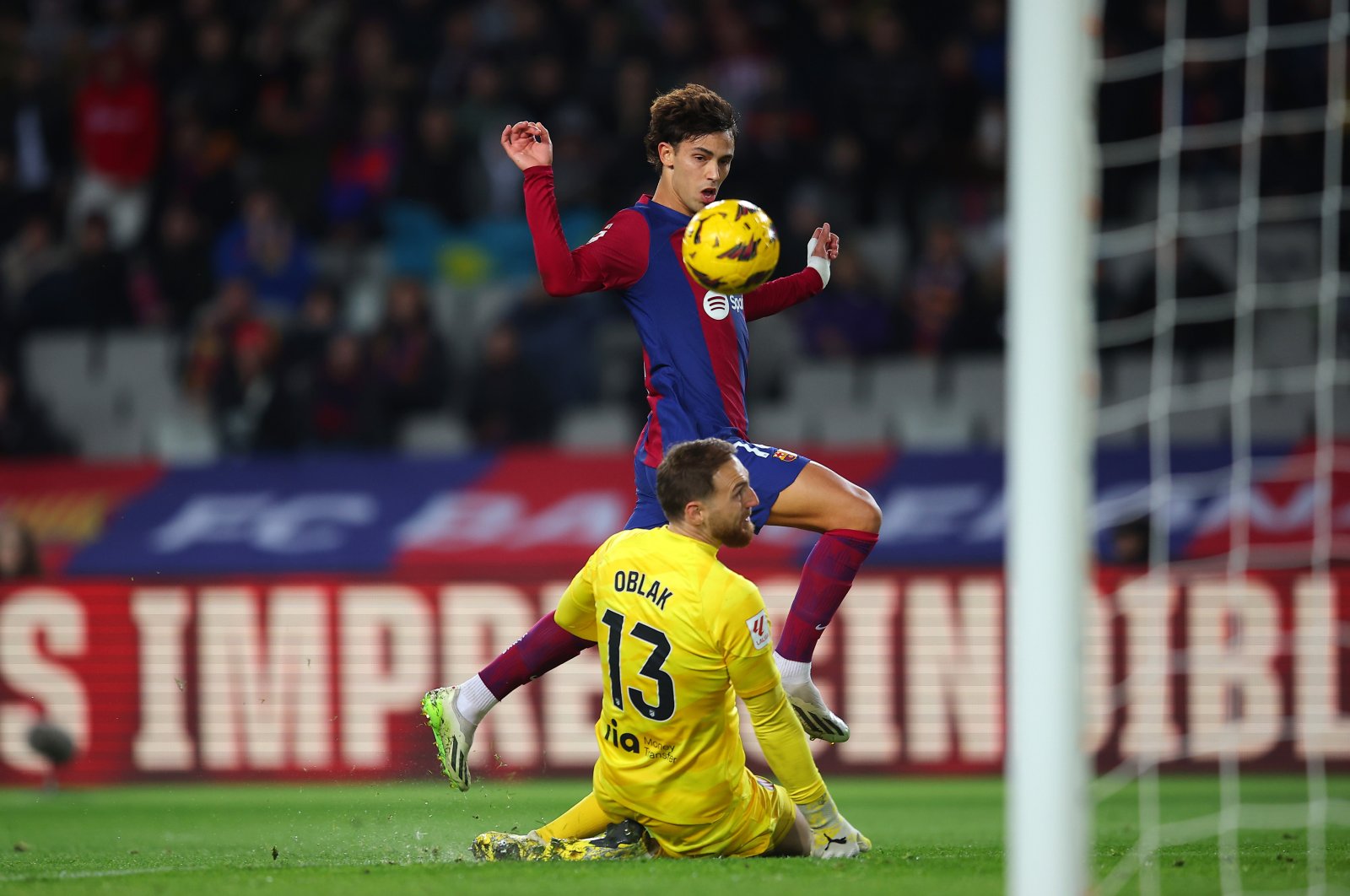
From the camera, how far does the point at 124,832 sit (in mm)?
7262

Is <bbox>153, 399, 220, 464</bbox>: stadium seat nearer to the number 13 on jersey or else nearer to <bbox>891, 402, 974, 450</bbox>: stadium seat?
<bbox>891, 402, 974, 450</bbox>: stadium seat

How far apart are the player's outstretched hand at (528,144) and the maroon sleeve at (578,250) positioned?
1.2 inches

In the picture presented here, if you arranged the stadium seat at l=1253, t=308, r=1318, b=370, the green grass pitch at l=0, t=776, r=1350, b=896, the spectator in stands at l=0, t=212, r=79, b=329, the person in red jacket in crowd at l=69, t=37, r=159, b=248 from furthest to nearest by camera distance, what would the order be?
the person in red jacket in crowd at l=69, t=37, r=159, b=248
the spectator in stands at l=0, t=212, r=79, b=329
the stadium seat at l=1253, t=308, r=1318, b=370
the green grass pitch at l=0, t=776, r=1350, b=896

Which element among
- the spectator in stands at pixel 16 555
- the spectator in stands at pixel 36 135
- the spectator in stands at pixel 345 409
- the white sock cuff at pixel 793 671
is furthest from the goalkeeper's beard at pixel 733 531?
the spectator in stands at pixel 36 135

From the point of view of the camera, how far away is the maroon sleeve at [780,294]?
5836 millimetres

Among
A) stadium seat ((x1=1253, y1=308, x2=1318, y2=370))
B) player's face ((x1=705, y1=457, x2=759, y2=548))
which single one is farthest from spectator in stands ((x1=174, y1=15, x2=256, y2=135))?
player's face ((x1=705, y1=457, x2=759, y2=548))

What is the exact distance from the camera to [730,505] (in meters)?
4.76

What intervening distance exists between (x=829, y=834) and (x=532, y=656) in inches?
45.6

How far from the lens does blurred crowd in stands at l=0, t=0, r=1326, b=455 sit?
11805mm

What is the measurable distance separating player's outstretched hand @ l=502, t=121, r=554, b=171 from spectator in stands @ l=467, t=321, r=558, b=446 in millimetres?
6254

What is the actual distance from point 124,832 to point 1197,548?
6.28 m

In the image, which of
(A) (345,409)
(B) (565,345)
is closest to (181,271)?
(A) (345,409)

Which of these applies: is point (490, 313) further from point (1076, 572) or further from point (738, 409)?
point (1076, 572)

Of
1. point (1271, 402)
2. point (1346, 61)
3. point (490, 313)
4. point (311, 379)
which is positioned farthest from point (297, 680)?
point (1346, 61)
